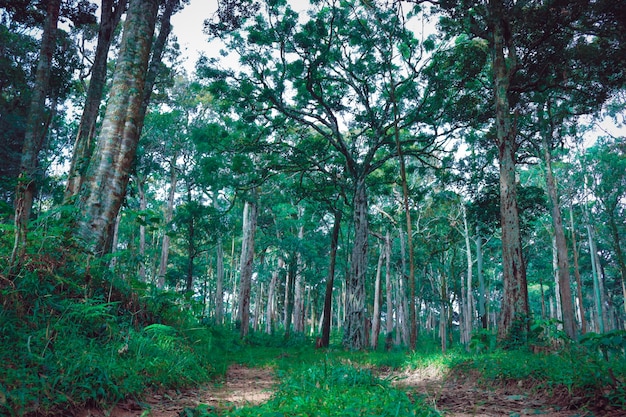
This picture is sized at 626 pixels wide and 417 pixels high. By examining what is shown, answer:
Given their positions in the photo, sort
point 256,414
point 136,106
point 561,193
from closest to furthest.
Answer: point 256,414 → point 136,106 → point 561,193

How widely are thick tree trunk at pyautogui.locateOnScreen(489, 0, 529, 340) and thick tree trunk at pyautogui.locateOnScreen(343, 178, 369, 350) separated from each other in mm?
5529

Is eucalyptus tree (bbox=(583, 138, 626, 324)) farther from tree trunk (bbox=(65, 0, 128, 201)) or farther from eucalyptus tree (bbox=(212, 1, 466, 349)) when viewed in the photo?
tree trunk (bbox=(65, 0, 128, 201))

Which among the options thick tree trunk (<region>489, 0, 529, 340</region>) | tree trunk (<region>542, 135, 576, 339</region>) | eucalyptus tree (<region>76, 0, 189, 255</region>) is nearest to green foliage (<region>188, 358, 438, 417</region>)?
eucalyptus tree (<region>76, 0, 189, 255</region>)

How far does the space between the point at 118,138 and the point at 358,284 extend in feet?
31.8

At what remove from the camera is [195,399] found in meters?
3.88

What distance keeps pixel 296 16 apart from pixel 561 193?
2243 centimetres

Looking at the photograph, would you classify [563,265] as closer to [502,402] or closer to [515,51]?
[515,51]

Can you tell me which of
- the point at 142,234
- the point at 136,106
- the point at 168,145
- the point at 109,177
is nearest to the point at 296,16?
the point at 136,106

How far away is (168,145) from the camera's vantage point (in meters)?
23.0

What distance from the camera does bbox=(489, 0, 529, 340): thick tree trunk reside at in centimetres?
845

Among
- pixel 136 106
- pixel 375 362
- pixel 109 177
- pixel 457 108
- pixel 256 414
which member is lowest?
pixel 375 362

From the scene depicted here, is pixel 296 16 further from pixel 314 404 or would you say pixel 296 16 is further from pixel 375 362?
pixel 314 404

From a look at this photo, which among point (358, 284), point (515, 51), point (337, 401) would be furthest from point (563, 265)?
point (337, 401)

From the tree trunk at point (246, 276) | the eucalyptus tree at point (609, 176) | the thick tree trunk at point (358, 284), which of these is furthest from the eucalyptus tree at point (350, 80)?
the eucalyptus tree at point (609, 176)
